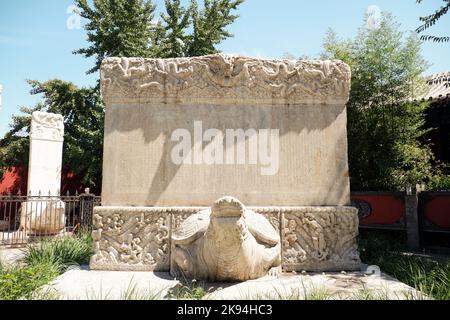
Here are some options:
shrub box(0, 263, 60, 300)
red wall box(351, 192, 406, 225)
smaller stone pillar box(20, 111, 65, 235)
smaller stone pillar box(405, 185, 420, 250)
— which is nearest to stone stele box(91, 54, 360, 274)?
shrub box(0, 263, 60, 300)

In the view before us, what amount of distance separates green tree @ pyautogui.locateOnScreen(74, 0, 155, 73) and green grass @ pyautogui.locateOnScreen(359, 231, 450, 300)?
36.0 feet

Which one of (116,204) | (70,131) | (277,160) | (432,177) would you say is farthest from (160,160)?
(70,131)

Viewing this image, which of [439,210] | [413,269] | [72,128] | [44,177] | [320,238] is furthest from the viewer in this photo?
[72,128]

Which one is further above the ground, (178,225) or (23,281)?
(178,225)

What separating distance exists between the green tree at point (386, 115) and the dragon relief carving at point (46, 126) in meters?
9.38

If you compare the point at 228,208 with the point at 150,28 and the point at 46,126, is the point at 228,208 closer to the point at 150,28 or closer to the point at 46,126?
the point at 46,126

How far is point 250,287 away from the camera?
11.6 feet

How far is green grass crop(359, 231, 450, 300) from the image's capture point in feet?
11.6

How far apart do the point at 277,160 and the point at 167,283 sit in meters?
2.18

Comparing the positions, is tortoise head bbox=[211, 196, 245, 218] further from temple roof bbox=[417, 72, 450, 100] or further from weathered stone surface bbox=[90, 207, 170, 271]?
temple roof bbox=[417, 72, 450, 100]

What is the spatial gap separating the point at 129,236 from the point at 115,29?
11.2 meters

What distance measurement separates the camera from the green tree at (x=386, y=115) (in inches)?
372

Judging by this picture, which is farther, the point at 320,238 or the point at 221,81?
the point at 221,81

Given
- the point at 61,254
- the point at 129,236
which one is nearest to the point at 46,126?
the point at 61,254
